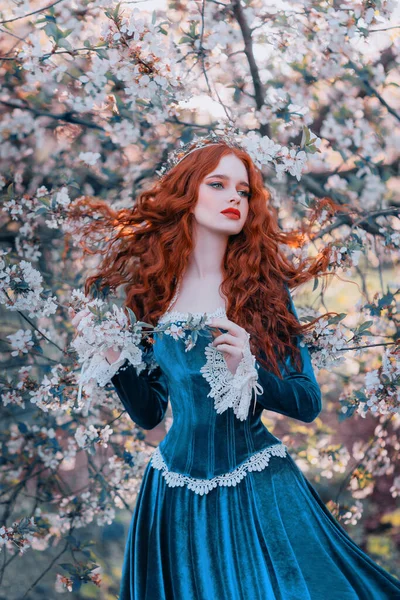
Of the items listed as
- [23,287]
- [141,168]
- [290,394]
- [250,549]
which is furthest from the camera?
[141,168]

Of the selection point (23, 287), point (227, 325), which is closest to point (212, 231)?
point (227, 325)

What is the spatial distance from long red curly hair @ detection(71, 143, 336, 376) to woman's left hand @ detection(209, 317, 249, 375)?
177 mm

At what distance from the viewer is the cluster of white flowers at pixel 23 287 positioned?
2.19m

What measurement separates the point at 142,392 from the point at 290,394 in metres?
0.45

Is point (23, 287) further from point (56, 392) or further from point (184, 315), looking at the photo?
point (184, 315)

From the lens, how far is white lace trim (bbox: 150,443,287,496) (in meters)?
1.75

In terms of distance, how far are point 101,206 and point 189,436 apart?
83cm

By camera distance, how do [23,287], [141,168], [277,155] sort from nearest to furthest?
1. [277,155]
2. [23,287]
3. [141,168]

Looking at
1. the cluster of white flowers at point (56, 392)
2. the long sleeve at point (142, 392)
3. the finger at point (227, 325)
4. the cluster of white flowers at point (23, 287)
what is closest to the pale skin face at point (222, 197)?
the finger at point (227, 325)

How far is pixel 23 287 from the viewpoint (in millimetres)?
2201

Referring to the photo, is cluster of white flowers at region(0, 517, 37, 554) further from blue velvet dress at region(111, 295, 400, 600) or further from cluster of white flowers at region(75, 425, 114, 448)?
blue velvet dress at region(111, 295, 400, 600)

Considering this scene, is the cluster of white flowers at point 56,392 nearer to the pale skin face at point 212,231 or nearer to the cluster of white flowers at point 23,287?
the cluster of white flowers at point 23,287

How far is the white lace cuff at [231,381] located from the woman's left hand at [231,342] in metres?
0.02

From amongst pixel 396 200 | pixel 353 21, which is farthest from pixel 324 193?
pixel 353 21
